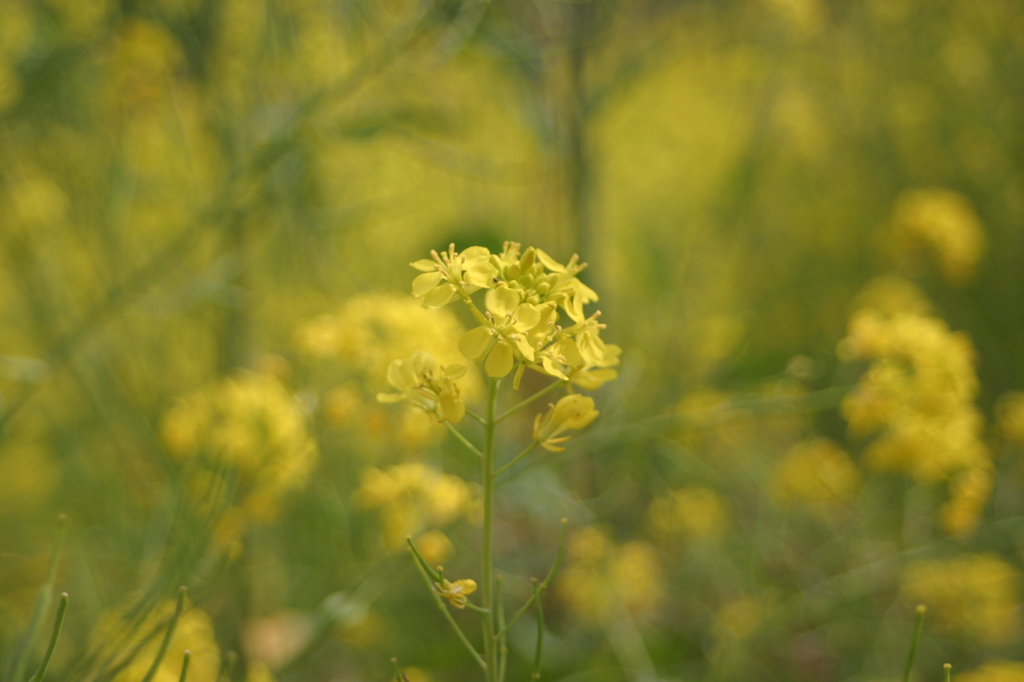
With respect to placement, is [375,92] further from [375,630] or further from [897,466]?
[897,466]

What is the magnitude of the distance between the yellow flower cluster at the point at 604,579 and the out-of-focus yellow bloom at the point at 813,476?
0.87ft

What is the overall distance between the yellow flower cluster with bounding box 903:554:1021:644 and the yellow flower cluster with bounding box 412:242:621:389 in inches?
38.9

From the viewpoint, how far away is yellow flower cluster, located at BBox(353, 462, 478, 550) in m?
0.67

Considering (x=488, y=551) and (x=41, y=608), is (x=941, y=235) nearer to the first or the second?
(x=488, y=551)

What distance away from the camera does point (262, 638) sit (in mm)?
1057

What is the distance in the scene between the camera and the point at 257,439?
780mm

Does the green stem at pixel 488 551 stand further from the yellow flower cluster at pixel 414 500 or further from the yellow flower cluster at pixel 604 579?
the yellow flower cluster at pixel 604 579

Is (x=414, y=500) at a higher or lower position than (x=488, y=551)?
higher

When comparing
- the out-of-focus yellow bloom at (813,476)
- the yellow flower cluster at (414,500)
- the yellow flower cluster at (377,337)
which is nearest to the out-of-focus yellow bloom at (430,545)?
the yellow flower cluster at (414,500)

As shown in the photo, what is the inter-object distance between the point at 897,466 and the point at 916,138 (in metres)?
1.56

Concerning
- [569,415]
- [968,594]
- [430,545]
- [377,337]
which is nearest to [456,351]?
[377,337]

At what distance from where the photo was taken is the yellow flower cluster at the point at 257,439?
2.50 feet

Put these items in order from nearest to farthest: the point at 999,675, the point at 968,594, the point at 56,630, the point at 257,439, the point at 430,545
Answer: the point at 56,630 < the point at 430,545 < the point at 257,439 < the point at 999,675 < the point at 968,594

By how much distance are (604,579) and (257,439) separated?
61 centimetres
